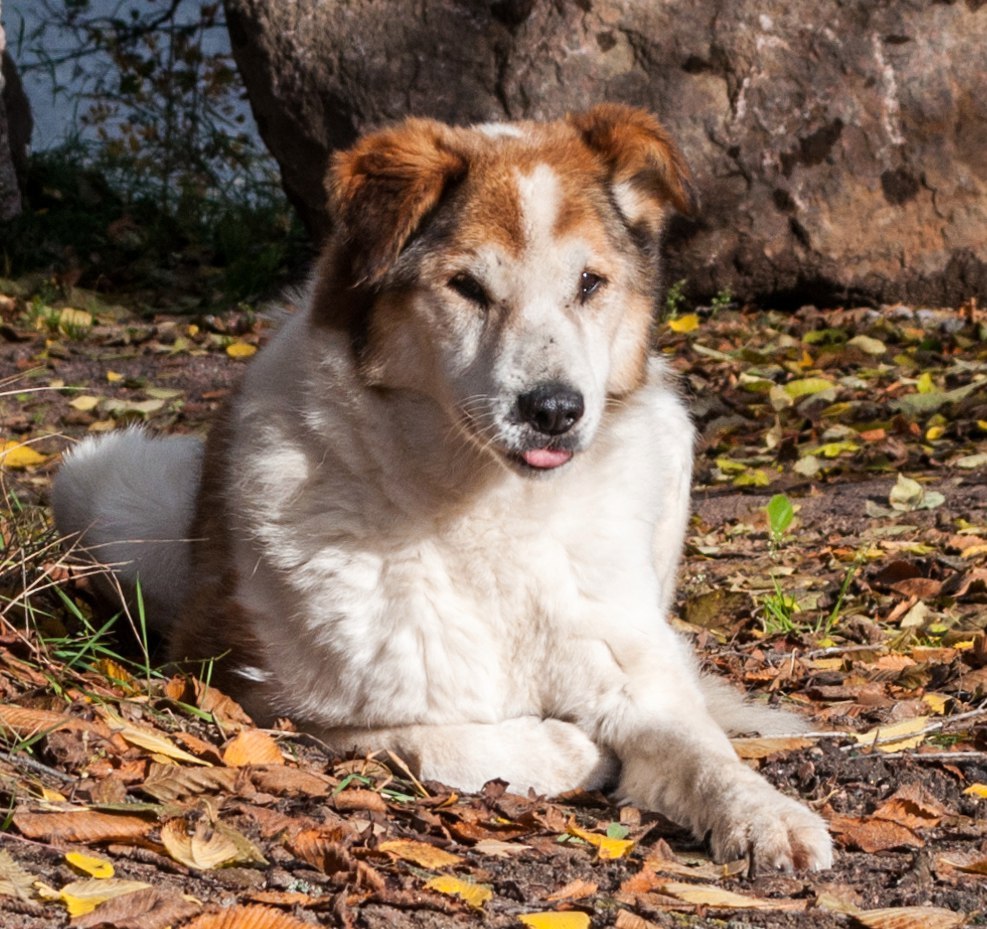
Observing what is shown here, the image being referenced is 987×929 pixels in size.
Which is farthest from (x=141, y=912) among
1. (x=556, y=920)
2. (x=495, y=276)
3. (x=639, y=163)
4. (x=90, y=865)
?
(x=639, y=163)

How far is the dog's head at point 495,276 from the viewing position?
3357 millimetres

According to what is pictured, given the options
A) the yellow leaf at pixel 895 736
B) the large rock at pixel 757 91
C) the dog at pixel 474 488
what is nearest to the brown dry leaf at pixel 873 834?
the dog at pixel 474 488

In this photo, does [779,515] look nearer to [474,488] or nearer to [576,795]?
[474,488]

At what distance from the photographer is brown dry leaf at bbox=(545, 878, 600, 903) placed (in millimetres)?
2678

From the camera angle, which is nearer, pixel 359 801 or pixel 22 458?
pixel 359 801

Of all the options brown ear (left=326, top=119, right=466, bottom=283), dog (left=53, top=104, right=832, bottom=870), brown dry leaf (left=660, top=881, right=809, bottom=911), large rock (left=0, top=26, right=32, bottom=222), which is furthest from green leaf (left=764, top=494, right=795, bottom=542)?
large rock (left=0, top=26, right=32, bottom=222)

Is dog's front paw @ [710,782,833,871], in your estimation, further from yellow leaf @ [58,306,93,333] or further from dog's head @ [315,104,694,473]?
yellow leaf @ [58,306,93,333]

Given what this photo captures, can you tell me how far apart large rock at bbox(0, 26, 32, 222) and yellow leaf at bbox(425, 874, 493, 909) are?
830 centimetres

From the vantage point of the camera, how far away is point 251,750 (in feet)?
10.9

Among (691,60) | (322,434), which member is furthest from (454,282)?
(691,60)

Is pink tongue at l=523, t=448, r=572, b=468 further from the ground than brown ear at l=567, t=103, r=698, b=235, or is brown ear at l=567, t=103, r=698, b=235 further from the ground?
brown ear at l=567, t=103, r=698, b=235

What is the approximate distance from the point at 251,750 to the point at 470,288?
3.98 ft

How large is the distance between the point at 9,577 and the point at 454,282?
1.58 metres

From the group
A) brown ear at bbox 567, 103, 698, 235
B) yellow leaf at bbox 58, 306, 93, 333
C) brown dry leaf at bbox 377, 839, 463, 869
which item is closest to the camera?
brown dry leaf at bbox 377, 839, 463, 869
